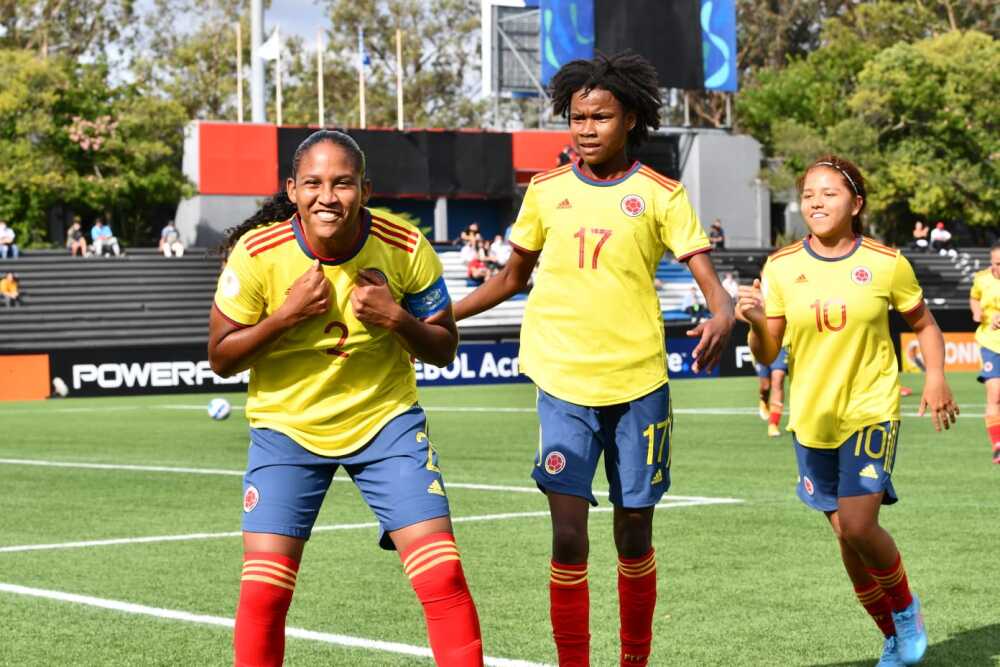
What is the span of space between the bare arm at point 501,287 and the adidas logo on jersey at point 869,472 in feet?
5.29

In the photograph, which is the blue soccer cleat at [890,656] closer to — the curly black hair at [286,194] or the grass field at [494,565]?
the grass field at [494,565]

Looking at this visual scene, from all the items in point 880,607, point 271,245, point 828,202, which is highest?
point 828,202

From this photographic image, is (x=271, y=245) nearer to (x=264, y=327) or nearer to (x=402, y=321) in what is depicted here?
(x=264, y=327)

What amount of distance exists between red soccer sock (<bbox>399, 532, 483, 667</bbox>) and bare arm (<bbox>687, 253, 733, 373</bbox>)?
122cm

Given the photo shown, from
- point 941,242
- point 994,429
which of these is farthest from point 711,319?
point 941,242

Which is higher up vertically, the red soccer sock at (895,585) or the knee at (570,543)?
the knee at (570,543)

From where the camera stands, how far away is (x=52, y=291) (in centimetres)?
4016

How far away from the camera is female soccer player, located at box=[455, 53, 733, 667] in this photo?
6219 mm

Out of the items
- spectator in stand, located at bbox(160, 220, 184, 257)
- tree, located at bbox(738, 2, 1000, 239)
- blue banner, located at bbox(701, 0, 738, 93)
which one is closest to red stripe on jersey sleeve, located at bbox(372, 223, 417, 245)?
spectator in stand, located at bbox(160, 220, 184, 257)

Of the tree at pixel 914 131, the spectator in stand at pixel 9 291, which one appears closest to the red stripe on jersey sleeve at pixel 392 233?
the spectator in stand at pixel 9 291

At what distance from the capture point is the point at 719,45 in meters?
52.3

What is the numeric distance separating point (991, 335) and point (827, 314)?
918 centimetres

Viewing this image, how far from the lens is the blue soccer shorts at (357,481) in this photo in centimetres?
534

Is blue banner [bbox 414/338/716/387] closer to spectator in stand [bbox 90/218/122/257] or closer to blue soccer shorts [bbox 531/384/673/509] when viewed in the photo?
spectator in stand [bbox 90/218/122/257]
